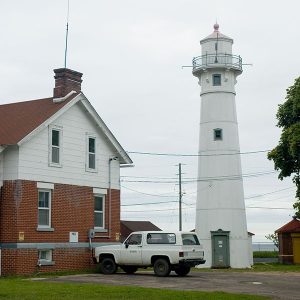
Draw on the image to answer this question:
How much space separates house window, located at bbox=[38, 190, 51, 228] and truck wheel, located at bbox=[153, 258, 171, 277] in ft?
16.6

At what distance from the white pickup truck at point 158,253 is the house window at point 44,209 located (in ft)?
8.70

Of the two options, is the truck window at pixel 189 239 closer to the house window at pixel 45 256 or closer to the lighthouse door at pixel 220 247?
the house window at pixel 45 256

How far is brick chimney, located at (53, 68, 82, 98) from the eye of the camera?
29828mm

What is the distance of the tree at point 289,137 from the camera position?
2965cm

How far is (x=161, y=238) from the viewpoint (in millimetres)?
26266

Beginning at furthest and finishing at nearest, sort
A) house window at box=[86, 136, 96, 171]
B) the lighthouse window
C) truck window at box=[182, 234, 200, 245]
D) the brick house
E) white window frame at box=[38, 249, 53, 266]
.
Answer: the lighthouse window, house window at box=[86, 136, 96, 171], white window frame at box=[38, 249, 53, 266], the brick house, truck window at box=[182, 234, 200, 245]

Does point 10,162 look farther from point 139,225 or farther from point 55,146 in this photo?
point 139,225

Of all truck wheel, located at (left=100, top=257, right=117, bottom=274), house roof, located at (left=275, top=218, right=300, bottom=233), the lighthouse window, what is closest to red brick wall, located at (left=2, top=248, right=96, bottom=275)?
truck wheel, located at (left=100, top=257, right=117, bottom=274)

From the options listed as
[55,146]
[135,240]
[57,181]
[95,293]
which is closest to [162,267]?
[135,240]

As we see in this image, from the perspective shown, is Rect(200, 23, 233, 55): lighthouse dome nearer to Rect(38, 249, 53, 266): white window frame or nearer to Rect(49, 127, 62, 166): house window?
Rect(49, 127, 62, 166): house window

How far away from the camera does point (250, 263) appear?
45.7 m

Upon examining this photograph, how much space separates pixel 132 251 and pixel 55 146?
569cm

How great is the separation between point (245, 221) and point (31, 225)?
21.9 m

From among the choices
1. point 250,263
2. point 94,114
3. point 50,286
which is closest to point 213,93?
point 250,263
